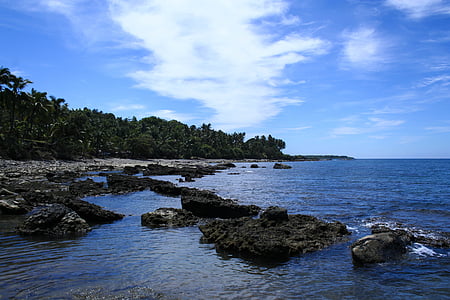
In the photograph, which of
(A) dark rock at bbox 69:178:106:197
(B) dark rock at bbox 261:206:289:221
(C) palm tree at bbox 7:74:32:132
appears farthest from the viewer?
(C) palm tree at bbox 7:74:32:132

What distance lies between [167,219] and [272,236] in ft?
17.5

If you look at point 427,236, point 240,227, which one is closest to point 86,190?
point 240,227

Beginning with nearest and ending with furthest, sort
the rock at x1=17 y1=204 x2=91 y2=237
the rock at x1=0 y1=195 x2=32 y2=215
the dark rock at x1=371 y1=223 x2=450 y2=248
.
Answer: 1. the dark rock at x1=371 y1=223 x2=450 y2=248
2. the rock at x1=17 y1=204 x2=91 y2=237
3. the rock at x1=0 y1=195 x2=32 y2=215

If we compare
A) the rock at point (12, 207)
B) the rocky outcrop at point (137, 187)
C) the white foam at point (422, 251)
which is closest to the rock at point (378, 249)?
the white foam at point (422, 251)

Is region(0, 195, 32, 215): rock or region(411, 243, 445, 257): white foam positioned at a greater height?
region(0, 195, 32, 215): rock

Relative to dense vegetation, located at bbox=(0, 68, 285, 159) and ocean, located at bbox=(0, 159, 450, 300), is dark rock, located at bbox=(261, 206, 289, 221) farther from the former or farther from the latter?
dense vegetation, located at bbox=(0, 68, 285, 159)

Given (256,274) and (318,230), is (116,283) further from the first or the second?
(318,230)

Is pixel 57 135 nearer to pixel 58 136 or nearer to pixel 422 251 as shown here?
pixel 58 136

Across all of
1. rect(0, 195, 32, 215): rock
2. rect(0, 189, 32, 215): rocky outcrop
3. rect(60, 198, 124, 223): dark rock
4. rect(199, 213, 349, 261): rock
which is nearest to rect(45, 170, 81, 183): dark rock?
rect(0, 189, 32, 215): rocky outcrop

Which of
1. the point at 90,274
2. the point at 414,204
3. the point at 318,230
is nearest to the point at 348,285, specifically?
the point at 318,230

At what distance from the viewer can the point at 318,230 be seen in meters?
11.2

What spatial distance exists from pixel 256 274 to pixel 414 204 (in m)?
17.4

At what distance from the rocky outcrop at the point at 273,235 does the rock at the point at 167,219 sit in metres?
2.23

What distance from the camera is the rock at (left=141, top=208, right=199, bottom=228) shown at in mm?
12984
